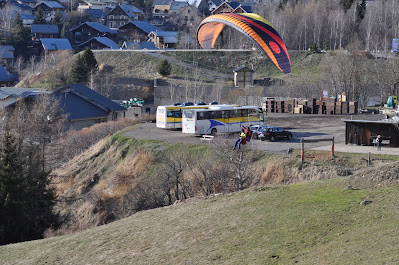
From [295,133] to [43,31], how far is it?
72863 mm

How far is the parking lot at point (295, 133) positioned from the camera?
25916mm

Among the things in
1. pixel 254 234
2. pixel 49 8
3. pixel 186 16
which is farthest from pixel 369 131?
pixel 49 8

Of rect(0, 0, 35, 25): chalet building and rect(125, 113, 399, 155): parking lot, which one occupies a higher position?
rect(0, 0, 35, 25): chalet building

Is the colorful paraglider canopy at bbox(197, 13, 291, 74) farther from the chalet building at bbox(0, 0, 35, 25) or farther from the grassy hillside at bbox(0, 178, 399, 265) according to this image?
the chalet building at bbox(0, 0, 35, 25)

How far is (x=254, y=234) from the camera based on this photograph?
12.6m

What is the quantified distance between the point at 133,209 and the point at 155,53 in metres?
54.4

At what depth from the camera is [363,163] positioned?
73.0ft

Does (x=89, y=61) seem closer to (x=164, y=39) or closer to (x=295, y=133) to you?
(x=164, y=39)

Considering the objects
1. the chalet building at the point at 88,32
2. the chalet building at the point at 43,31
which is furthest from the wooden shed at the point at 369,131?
the chalet building at the point at 88,32

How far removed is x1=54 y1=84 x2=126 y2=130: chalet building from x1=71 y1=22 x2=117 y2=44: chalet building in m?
51.2

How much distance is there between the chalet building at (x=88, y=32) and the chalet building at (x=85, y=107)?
168 feet

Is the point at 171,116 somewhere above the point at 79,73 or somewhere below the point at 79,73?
below

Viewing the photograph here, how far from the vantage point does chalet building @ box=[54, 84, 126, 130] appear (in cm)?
4569

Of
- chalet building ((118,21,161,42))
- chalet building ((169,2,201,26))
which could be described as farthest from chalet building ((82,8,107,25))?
chalet building ((169,2,201,26))
